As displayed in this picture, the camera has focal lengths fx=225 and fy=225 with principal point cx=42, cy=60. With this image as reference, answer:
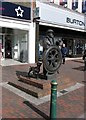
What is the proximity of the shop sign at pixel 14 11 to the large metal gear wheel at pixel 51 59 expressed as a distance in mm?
7000

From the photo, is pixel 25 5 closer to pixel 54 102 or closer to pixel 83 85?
pixel 83 85

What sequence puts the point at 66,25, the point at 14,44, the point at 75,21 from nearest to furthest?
1. the point at 14,44
2. the point at 66,25
3. the point at 75,21

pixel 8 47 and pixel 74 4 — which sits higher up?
pixel 74 4

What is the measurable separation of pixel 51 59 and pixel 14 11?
305 inches

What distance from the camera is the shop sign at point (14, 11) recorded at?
14674mm

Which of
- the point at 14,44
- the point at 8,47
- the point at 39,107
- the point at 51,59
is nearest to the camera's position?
A: the point at 39,107

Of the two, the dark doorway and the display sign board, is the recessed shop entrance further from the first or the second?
the display sign board

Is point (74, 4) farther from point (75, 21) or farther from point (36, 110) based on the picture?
point (36, 110)

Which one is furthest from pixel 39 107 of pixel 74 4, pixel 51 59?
pixel 74 4

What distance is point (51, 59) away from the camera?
28.5 feet

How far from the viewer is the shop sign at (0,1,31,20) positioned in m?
14.7

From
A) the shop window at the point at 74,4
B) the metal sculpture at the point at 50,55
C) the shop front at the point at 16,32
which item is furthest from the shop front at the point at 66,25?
the metal sculpture at the point at 50,55

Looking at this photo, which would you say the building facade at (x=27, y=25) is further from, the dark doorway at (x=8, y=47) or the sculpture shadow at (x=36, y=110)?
the sculpture shadow at (x=36, y=110)

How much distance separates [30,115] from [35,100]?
1.22 metres
